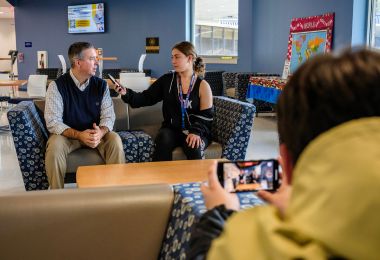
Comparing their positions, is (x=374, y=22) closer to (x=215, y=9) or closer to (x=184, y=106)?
(x=184, y=106)

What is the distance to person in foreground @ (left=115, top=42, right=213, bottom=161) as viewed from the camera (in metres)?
3.45

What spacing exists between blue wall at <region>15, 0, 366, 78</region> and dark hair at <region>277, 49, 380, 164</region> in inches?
246

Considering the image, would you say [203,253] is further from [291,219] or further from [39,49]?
[39,49]

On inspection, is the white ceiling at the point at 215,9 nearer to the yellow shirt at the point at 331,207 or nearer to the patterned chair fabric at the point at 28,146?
the patterned chair fabric at the point at 28,146

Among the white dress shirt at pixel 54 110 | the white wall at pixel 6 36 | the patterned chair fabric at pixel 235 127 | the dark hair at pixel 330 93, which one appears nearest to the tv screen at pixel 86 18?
the white wall at pixel 6 36

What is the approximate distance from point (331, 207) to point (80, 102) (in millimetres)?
3164

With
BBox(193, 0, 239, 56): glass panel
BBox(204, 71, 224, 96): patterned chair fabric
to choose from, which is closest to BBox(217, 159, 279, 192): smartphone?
BBox(204, 71, 224, 96): patterned chair fabric

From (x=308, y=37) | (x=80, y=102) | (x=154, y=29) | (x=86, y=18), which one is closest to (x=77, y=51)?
(x=80, y=102)

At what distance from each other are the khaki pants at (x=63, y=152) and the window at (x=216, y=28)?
6.73 metres

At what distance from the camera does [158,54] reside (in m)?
10.9

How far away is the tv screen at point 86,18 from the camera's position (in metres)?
11.4

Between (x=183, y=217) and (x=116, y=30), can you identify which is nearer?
(x=183, y=217)

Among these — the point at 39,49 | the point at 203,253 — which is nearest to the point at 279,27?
the point at 39,49

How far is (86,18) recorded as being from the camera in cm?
1148
